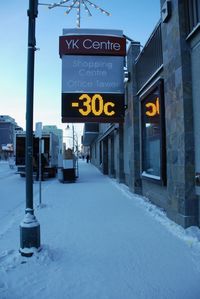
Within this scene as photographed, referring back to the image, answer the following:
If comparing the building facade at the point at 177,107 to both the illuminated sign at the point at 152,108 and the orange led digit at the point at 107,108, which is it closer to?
the illuminated sign at the point at 152,108

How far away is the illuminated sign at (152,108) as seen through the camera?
8.57 meters

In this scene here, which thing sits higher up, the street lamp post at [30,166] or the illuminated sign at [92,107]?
the illuminated sign at [92,107]

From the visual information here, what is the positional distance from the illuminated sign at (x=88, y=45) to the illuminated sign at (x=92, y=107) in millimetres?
1631

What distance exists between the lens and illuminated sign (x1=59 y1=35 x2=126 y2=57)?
1105 cm

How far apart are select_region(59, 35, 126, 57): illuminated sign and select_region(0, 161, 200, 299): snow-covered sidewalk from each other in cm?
648

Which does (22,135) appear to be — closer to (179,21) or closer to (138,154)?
(138,154)

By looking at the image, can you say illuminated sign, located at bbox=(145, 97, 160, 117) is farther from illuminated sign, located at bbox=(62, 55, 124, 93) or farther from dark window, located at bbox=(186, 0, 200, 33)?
dark window, located at bbox=(186, 0, 200, 33)

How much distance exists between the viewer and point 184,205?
591cm

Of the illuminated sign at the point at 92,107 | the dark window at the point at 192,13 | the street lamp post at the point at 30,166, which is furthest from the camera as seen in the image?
the illuminated sign at the point at 92,107

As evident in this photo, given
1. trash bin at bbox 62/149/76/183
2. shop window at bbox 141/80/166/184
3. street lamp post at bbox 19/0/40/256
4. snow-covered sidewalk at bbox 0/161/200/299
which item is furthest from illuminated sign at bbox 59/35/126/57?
trash bin at bbox 62/149/76/183

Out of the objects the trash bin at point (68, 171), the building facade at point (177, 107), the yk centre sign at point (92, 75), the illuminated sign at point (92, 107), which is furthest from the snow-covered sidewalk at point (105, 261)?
the trash bin at point (68, 171)

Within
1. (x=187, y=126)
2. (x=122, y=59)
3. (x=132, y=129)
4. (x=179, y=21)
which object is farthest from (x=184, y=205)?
(x=122, y=59)

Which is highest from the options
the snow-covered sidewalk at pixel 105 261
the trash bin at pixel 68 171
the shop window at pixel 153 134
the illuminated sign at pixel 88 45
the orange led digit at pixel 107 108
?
the illuminated sign at pixel 88 45

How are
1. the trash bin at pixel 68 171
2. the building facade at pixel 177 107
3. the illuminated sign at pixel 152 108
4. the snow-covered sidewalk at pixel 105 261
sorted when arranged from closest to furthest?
1. the snow-covered sidewalk at pixel 105 261
2. the building facade at pixel 177 107
3. the illuminated sign at pixel 152 108
4. the trash bin at pixel 68 171
